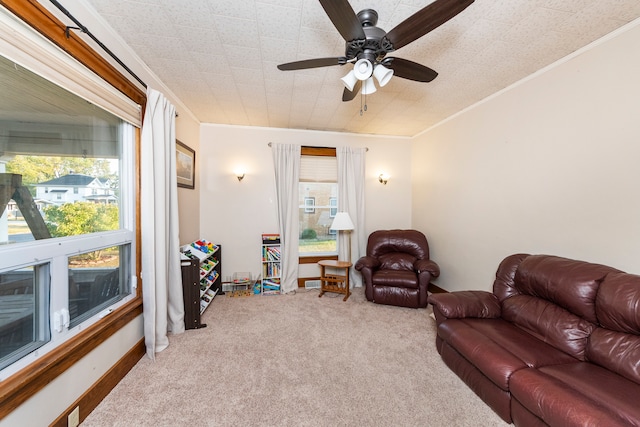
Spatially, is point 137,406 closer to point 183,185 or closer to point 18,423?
point 18,423

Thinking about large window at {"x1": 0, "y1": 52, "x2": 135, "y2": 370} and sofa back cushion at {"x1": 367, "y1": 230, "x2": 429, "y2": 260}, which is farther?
sofa back cushion at {"x1": 367, "y1": 230, "x2": 429, "y2": 260}

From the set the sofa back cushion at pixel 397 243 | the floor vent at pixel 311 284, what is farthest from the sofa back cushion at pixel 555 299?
the floor vent at pixel 311 284

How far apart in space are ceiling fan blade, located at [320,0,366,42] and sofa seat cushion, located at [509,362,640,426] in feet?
7.40

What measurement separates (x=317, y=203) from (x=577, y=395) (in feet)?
12.1

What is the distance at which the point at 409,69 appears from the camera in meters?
1.76

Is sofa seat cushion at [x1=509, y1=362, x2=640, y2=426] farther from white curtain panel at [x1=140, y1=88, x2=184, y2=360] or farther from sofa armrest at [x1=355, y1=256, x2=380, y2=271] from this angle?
white curtain panel at [x1=140, y1=88, x2=184, y2=360]

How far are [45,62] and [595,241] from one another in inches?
156

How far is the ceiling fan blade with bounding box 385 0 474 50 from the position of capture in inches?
47.7

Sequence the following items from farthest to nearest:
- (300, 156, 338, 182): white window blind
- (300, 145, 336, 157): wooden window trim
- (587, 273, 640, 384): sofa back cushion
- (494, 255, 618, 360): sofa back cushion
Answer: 1. (300, 156, 338, 182): white window blind
2. (300, 145, 336, 157): wooden window trim
3. (494, 255, 618, 360): sofa back cushion
4. (587, 273, 640, 384): sofa back cushion

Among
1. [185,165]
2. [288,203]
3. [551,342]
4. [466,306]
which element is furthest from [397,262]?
[185,165]

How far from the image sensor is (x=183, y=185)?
3363 mm

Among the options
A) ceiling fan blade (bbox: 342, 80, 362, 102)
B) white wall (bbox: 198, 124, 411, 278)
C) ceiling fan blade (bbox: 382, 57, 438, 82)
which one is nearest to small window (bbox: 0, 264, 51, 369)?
ceiling fan blade (bbox: 342, 80, 362, 102)

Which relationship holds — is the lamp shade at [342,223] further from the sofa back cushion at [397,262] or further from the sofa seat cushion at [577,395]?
the sofa seat cushion at [577,395]

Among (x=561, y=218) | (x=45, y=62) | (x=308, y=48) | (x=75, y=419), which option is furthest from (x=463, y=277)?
(x=45, y=62)
